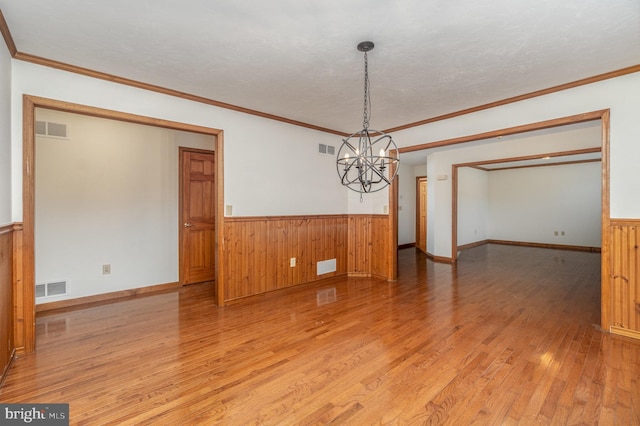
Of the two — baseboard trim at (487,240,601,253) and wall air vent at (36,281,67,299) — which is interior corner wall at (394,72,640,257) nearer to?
wall air vent at (36,281,67,299)

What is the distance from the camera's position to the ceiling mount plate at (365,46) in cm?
230

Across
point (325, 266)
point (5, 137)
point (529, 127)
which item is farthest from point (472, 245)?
point (5, 137)

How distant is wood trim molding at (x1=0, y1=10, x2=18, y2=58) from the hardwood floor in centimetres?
246

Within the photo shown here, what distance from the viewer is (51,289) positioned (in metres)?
3.56

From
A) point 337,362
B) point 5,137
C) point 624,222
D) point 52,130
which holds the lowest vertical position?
point 337,362

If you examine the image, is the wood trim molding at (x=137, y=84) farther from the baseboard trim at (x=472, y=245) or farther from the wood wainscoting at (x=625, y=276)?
the baseboard trim at (x=472, y=245)

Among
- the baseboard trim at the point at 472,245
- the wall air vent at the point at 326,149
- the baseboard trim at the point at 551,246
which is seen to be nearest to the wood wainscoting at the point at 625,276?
the wall air vent at the point at 326,149

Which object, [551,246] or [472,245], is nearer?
[551,246]

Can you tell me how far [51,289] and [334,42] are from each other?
4.23m

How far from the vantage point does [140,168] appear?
4.24 metres

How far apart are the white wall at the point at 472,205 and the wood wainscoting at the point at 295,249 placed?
3.71m

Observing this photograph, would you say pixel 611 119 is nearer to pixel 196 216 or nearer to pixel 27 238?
pixel 196 216

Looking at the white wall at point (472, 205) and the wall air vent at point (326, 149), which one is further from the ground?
the wall air vent at point (326, 149)

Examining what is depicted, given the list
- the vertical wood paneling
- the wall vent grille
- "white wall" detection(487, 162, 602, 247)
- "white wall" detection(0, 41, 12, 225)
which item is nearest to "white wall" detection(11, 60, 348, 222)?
"white wall" detection(0, 41, 12, 225)
